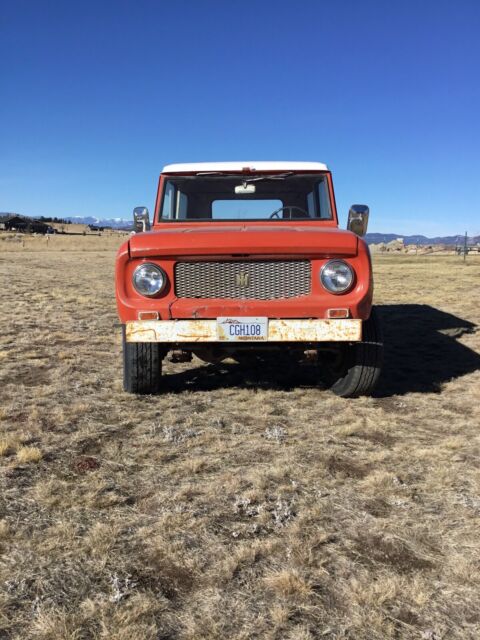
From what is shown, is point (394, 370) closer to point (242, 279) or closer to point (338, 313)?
point (338, 313)

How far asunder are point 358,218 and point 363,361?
1585 mm

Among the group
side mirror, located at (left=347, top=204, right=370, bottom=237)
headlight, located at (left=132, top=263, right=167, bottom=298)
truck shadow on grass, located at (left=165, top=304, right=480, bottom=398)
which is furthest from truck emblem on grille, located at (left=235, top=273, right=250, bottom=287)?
side mirror, located at (left=347, top=204, right=370, bottom=237)

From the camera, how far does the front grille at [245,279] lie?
3.63m

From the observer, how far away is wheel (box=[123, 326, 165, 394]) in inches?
152

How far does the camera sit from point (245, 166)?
16.2 ft

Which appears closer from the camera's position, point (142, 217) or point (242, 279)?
point (242, 279)

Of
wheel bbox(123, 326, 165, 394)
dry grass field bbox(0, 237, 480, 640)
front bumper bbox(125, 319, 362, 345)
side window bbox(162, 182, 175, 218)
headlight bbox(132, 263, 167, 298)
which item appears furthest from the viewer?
side window bbox(162, 182, 175, 218)

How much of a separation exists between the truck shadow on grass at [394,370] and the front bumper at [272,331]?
0.94m

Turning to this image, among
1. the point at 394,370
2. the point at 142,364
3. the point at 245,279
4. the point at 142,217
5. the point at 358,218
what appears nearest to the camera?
the point at 245,279

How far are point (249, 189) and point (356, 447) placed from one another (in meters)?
2.81

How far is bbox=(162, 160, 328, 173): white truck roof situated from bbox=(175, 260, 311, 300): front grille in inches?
65.1

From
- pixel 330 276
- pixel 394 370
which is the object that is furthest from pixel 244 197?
pixel 394 370

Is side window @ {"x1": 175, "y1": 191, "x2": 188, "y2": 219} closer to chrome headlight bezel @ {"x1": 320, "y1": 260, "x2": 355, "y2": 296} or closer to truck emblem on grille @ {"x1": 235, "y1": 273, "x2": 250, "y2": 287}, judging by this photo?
truck emblem on grille @ {"x1": 235, "y1": 273, "x2": 250, "y2": 287}

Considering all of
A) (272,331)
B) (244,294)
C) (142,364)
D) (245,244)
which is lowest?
(142,364)
